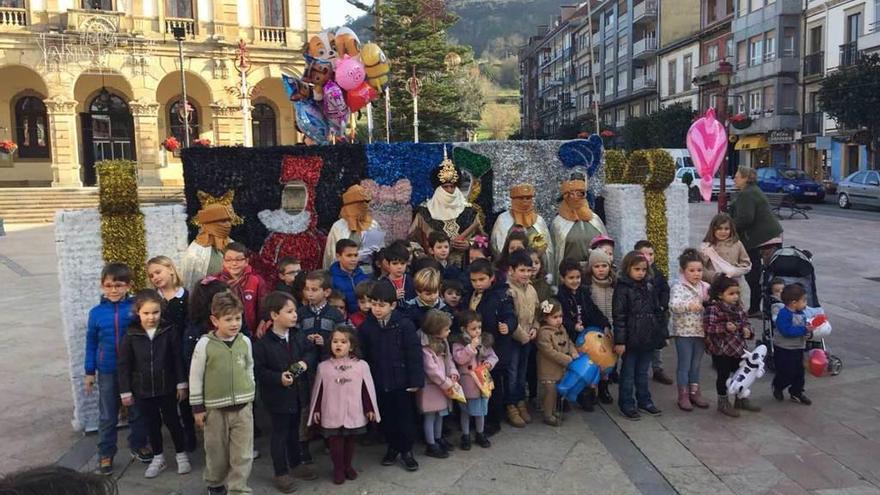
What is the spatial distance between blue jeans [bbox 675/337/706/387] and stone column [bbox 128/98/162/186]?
82.6 ft

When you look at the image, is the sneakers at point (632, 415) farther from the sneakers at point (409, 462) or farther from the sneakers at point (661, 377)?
the sneakers at point (409, 462)

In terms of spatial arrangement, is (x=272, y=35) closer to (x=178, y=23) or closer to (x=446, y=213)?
(x=178, y=23)

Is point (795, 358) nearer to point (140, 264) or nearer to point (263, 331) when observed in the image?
point (263, 331)

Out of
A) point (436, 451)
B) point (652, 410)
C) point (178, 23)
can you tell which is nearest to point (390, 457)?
point (436, 451)

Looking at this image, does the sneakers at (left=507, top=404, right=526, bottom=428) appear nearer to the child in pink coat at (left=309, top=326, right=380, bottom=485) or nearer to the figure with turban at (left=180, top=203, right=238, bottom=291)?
the child in pink coat at (left=309, top=326, right=380, bottom=485)

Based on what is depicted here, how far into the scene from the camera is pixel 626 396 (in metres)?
5.23

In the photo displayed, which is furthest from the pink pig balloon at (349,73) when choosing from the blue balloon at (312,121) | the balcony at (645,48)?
the balcony at (645,48)

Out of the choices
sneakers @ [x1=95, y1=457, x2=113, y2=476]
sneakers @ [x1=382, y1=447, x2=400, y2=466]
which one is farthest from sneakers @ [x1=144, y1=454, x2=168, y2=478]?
sneakers @ [x1=382, y1=447, x2=400, y2=466]

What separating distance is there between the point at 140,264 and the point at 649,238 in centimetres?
462

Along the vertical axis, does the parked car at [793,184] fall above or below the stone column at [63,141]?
below

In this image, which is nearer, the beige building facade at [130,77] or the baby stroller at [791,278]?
the baby stroller at [791,278]

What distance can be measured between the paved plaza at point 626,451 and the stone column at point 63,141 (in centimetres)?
2196

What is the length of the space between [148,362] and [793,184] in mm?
26742

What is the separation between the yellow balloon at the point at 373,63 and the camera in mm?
7168
